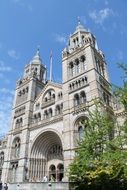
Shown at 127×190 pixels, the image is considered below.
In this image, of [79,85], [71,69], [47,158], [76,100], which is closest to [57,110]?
[76,100]

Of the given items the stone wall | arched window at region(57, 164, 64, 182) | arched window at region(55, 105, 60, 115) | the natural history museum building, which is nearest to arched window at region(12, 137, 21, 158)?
the natural history museum building

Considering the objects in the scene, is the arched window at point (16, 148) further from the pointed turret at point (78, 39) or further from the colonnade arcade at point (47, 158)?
the pointed turret at point (78, 39)

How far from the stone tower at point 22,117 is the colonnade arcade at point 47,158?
1.28 meters

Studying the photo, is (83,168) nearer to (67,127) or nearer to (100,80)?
(67,127)

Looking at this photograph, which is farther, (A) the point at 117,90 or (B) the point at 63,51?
(B) the point at 63,51

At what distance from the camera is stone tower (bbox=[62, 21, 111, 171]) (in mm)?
26547

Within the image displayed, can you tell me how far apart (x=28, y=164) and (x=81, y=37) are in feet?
72.6

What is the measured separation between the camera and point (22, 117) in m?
36.2

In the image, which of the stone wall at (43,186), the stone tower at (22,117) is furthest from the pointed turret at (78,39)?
the stone wall at (43,186)

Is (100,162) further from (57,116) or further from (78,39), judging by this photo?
(78,39)

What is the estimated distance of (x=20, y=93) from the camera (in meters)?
40.1

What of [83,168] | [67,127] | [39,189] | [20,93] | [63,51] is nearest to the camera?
[83,168]

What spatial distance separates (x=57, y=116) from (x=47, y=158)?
6591mm

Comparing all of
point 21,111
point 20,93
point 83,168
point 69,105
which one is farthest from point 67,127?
point 20,93
